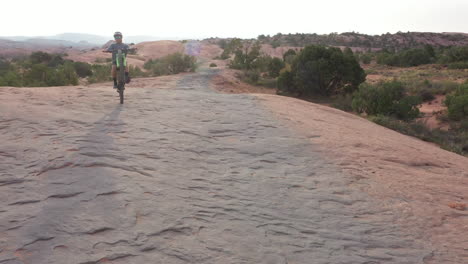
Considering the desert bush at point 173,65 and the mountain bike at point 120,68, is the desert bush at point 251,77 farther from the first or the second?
the mountain bike at point 120,68

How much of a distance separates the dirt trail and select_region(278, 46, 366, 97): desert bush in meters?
15.6

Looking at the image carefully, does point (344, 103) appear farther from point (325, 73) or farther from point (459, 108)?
point (459, 108)

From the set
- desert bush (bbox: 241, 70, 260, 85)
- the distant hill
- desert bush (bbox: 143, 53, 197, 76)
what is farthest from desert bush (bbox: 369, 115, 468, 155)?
the distant hill

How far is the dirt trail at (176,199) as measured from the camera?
3.01 meters

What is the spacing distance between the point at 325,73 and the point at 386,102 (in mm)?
5994

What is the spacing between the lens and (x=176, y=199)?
12.9 ft

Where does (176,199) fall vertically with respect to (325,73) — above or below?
below

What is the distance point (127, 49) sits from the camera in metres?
8.83

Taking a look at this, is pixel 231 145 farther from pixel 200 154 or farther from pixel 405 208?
pixel 405 208

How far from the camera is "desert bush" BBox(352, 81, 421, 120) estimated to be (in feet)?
51.1

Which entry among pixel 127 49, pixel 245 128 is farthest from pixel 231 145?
pixel 127 49

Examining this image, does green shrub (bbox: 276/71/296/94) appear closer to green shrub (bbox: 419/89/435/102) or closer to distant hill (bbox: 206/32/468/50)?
green shrub (bbox: 419/89/435/102)

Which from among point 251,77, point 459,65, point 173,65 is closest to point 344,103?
point 251,77

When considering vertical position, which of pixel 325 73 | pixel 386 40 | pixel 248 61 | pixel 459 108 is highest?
pixel 386 40
